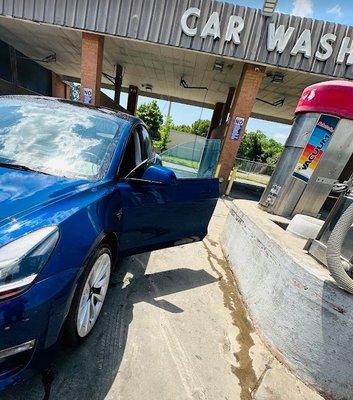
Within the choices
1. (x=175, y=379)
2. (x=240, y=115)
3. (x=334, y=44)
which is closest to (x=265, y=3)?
(x=334, y=44)

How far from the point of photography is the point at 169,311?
8.90ft

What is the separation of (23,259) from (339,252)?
2.07 m

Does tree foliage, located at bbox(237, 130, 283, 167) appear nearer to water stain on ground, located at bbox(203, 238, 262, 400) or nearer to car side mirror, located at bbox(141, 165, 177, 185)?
water stain on ground, located at bbox(203, 238, 262, 400)

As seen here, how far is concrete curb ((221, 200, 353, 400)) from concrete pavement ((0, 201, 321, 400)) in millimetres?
145

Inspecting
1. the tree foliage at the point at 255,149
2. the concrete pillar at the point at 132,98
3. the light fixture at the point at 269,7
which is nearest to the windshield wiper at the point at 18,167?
the light fixture at the point at 269,7

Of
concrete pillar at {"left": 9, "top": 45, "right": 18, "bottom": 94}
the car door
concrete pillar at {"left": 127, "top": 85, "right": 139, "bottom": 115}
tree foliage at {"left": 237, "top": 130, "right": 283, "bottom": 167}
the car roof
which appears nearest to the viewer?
the car door

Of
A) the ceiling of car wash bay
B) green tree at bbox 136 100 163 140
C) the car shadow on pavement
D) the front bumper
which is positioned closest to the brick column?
the ceiling of car wash bay

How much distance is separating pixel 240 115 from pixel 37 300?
9.44 m

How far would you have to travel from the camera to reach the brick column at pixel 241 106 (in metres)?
9.20

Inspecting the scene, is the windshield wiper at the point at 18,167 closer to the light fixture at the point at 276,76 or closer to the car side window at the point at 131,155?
the car side window at the point at 131,155

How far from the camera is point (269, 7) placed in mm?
8055

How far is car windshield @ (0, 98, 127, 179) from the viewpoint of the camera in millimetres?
2160

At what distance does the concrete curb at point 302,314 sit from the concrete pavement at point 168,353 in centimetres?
14

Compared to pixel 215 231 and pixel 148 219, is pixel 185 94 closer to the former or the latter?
pixel 215 231
